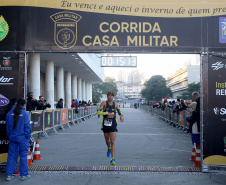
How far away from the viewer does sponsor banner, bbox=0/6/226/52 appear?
7.66 metres

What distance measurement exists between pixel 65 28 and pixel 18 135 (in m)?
2.97

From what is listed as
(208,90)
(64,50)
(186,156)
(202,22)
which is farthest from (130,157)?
(202,22)

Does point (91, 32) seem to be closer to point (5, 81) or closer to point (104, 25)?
point (104, 25)

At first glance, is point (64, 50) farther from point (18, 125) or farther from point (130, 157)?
point (130, 157)

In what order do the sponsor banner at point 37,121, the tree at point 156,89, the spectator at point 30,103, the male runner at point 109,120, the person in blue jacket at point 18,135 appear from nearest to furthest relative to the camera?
the person in blue jacket at point 18,135 → the male runner at point 109,120 → the sponsor banner at point 37,121 → the spectator at point 30,103 → the tree at point 156,89

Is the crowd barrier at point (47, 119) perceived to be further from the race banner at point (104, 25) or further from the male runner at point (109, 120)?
the race banner at point (104, 25)

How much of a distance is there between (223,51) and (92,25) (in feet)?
11.0

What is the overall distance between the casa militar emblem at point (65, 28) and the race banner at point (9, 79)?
3.49 ft

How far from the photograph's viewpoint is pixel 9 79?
7625 millimetres

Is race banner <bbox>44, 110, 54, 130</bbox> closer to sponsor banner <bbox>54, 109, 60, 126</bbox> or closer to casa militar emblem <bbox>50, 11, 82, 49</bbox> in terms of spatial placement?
sponsor banner <bbox>54, 109, 60, 126</bbox>

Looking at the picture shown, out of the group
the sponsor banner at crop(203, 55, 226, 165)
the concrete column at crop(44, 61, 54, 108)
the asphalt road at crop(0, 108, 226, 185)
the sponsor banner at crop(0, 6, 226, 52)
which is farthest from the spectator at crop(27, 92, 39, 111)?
the concrete column at crop(44, 61, 54, 108)

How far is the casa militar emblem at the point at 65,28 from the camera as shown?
7.68m

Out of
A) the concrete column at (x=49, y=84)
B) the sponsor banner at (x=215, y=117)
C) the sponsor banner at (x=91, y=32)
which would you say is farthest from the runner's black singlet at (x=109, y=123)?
the concrete column at (x=49, y=84)

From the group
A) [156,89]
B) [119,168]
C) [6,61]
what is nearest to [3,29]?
[6,61]
